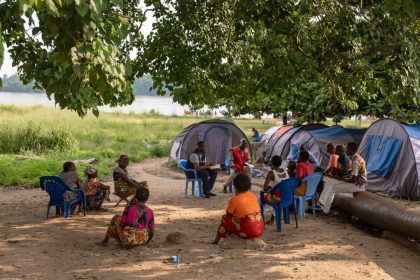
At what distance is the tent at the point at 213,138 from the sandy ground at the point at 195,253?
25.6 ft

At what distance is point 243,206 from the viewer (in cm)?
631

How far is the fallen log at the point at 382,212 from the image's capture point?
23.6ft

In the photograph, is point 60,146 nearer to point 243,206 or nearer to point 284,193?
point 284,193

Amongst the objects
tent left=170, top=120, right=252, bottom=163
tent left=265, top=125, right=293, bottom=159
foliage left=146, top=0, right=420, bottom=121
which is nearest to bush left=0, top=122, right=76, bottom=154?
tent left=170, top=120, right=252, bottom=163

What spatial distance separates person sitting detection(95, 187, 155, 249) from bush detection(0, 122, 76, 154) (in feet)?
48.4

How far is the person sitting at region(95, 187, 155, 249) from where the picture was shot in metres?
6.20

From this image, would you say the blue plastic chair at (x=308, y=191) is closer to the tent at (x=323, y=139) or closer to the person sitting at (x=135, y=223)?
the person sitting at (x=135, y=223)

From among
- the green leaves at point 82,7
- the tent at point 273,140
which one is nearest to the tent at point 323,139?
the tent at point 273,140

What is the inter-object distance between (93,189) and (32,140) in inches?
515

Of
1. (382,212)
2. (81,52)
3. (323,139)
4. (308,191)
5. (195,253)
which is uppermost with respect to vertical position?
(81,52)

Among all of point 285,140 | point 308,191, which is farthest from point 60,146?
point 308,191

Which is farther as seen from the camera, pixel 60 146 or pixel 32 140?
pixel 60 146

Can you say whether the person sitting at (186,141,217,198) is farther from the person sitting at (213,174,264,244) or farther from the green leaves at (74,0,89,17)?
the green leaves at (74,0,89,17)

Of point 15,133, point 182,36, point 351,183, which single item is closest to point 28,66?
point 182,36
